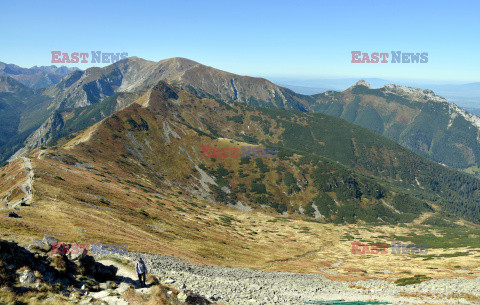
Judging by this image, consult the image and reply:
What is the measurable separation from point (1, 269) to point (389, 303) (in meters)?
44.8

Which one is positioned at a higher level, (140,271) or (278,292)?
(140,271)

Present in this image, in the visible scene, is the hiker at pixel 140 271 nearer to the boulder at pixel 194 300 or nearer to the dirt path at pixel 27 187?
the boulder at pixel 194 300

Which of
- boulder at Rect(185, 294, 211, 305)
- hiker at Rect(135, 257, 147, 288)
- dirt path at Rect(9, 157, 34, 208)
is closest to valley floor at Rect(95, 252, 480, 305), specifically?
boulder at Rect(185, 294, 211, 305)

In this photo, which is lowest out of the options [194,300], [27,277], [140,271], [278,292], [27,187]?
[278,292]

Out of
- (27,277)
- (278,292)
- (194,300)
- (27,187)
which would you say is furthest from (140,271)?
(27,187)

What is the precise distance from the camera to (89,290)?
22922 millimetres

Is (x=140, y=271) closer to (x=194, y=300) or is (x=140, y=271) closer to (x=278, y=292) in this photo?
(x=194, y=300)

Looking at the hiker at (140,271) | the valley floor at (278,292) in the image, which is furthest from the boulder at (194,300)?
the hiker at (140,271)

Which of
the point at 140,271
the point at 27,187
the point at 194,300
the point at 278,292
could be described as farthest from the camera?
the point at 27,187

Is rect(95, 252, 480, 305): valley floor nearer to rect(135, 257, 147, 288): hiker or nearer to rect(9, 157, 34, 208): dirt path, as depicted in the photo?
rect(135, 257, 147, 288): hiker

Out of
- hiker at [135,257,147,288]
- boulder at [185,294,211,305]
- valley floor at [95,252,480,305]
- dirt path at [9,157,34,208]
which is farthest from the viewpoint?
dirt path at [9,157,34,208]

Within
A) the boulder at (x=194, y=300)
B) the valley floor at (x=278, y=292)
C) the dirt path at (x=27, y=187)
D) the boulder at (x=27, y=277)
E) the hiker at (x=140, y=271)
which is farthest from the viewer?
the dirt path at (x=27, y=187)

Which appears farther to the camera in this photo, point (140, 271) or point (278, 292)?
point (278, 292)

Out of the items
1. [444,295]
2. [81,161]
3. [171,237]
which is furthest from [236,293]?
[81,161]
